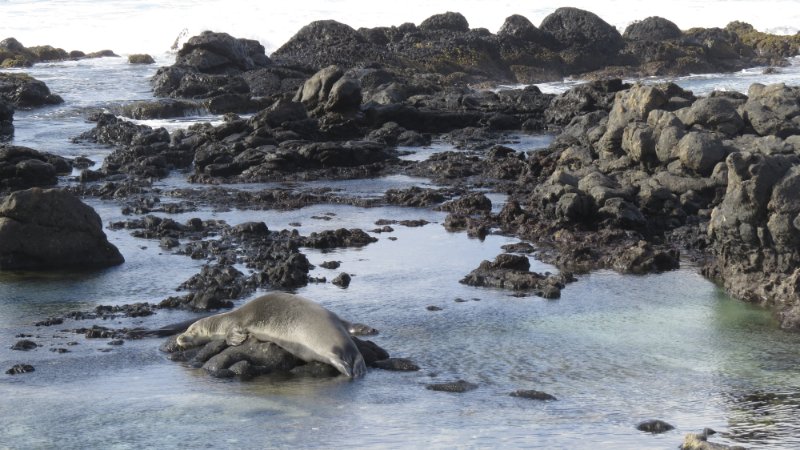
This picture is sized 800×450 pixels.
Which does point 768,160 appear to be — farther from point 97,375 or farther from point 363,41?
point 363,41

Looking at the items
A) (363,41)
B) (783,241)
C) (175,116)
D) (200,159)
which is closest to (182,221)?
(200,159)

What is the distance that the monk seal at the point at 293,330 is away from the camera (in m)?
12.6

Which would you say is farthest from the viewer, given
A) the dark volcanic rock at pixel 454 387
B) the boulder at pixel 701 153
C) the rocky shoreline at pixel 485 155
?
the boulder at pixel 701 153

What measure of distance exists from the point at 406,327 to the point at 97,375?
422cm

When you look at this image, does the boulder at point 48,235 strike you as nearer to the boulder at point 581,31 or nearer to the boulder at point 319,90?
the boulder at point 319,90

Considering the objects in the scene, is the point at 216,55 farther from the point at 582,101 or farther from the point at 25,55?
the point at 582,101

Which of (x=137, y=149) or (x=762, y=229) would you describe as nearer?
(x=762, y=229)

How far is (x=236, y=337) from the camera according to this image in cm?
1320

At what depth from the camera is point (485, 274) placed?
18.1 m

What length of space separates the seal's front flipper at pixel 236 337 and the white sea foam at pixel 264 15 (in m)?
58.9

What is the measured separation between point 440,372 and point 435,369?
0.43ft

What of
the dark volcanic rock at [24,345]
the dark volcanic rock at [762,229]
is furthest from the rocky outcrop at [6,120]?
the dark volcanic rock at [762,229]

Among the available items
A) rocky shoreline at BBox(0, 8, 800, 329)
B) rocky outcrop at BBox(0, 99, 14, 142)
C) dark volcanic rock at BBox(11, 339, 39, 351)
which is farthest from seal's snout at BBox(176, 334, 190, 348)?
rocky outcrop at BBox(0, 99, 14, 142)

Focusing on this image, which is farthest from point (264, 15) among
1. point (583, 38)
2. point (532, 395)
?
point (532, 395)
